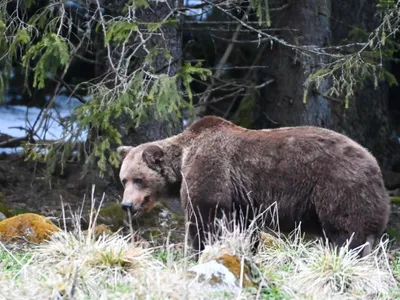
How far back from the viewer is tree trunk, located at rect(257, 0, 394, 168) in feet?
40.9

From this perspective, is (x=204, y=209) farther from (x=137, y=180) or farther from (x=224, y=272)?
(x=224, y=272)

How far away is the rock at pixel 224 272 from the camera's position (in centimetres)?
631

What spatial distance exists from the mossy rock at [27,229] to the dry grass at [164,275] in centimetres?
118

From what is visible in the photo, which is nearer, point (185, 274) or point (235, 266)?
point (185, 274)

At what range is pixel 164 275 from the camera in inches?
248

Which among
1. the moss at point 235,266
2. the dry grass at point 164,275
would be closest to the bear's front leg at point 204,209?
the dry grass at point 164,275

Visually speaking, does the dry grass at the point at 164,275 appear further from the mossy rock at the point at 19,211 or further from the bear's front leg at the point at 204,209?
the mossy rock at the point at 19,211

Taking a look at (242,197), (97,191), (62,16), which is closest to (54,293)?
(242,197)

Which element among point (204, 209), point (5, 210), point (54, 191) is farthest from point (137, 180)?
point (54, 191)

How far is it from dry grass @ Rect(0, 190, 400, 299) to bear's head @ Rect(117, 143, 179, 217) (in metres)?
1.24

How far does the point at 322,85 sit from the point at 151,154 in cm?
426

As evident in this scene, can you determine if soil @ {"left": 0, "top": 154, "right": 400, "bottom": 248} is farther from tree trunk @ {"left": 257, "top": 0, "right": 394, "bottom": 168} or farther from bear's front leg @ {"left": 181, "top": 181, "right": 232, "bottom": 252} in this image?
bear's front leg @ {"left": 181, "top": 181, "right": 232, "bottom": 252}

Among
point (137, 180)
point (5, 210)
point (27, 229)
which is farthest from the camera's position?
point (5, 210)

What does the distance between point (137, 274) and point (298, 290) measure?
1.29 metres
